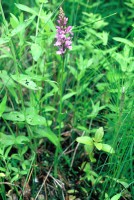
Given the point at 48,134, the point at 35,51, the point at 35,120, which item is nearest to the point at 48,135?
the point at 48,134

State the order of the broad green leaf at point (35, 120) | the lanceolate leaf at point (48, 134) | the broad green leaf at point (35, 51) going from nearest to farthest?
the broad green leaf at point (35, 51) → the broad green leaf at point (35, 120) → the lanceolate leaf at point (48, 134)

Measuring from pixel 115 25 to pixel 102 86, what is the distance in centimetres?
93

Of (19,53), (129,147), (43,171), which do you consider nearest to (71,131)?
(43,171)

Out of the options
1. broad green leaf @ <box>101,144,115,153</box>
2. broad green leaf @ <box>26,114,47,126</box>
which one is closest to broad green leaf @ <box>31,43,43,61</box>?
broad green leaf @ <box>26,114,47,126</box>

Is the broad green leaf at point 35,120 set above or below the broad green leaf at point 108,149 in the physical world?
above

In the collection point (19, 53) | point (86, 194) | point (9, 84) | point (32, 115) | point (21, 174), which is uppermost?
point (19, 53)

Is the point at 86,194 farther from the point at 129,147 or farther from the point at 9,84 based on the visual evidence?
the point at 9,84

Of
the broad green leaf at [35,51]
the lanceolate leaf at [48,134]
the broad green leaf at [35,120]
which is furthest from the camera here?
the lanceolate leaf at [48,134]

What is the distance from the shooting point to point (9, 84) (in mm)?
1647

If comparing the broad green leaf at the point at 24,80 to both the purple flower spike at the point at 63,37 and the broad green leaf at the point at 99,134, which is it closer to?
the purple flower spike at the point at 63,37

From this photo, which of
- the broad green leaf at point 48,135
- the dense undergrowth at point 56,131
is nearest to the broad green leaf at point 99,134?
the dense undergrowth at point 56,131

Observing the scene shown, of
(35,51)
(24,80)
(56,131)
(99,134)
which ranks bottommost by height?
(56,131)

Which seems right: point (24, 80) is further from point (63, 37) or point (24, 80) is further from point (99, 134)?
point (99, 134)

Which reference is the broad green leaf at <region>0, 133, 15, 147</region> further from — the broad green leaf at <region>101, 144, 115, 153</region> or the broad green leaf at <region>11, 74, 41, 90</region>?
the broad green leaf at <region>101, 144, 115, 153</region>
